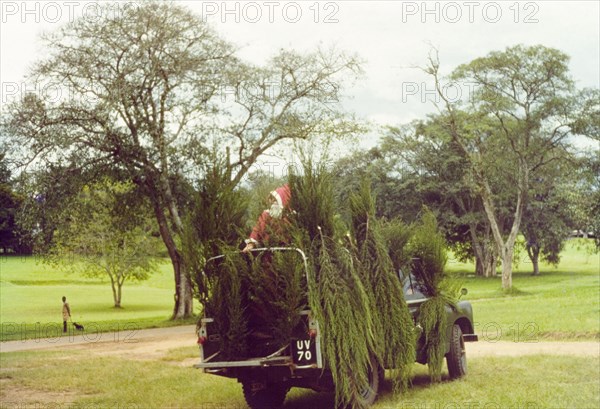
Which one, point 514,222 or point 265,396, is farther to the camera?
point 514,222

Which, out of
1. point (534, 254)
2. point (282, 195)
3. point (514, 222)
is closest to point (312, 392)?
point (282, 195)

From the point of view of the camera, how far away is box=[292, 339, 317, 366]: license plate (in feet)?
29.2

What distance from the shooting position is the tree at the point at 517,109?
132ft

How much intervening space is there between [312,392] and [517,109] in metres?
32.7

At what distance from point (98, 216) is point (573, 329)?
20971mm

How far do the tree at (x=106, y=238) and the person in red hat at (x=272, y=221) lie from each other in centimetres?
1965

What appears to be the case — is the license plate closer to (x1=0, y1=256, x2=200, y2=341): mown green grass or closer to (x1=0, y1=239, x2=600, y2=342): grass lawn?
(x1=0, y1=239, x2=600, y2=342): grass lawn

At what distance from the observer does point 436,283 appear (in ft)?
36.0

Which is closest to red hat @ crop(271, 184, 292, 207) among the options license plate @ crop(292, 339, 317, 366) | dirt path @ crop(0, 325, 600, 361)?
license plate @ crop(292, 339, 317, 366)

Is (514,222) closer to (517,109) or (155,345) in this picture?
(517,109)

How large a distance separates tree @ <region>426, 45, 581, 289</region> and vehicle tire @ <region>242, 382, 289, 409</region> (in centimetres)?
3148

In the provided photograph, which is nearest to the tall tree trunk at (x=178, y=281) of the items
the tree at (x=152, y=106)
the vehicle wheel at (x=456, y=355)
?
the tree at (x=152, y=106)

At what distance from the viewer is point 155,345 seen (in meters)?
21.0

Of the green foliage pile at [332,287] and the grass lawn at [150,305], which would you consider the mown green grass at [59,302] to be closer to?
the grass lawn at [150,305]
